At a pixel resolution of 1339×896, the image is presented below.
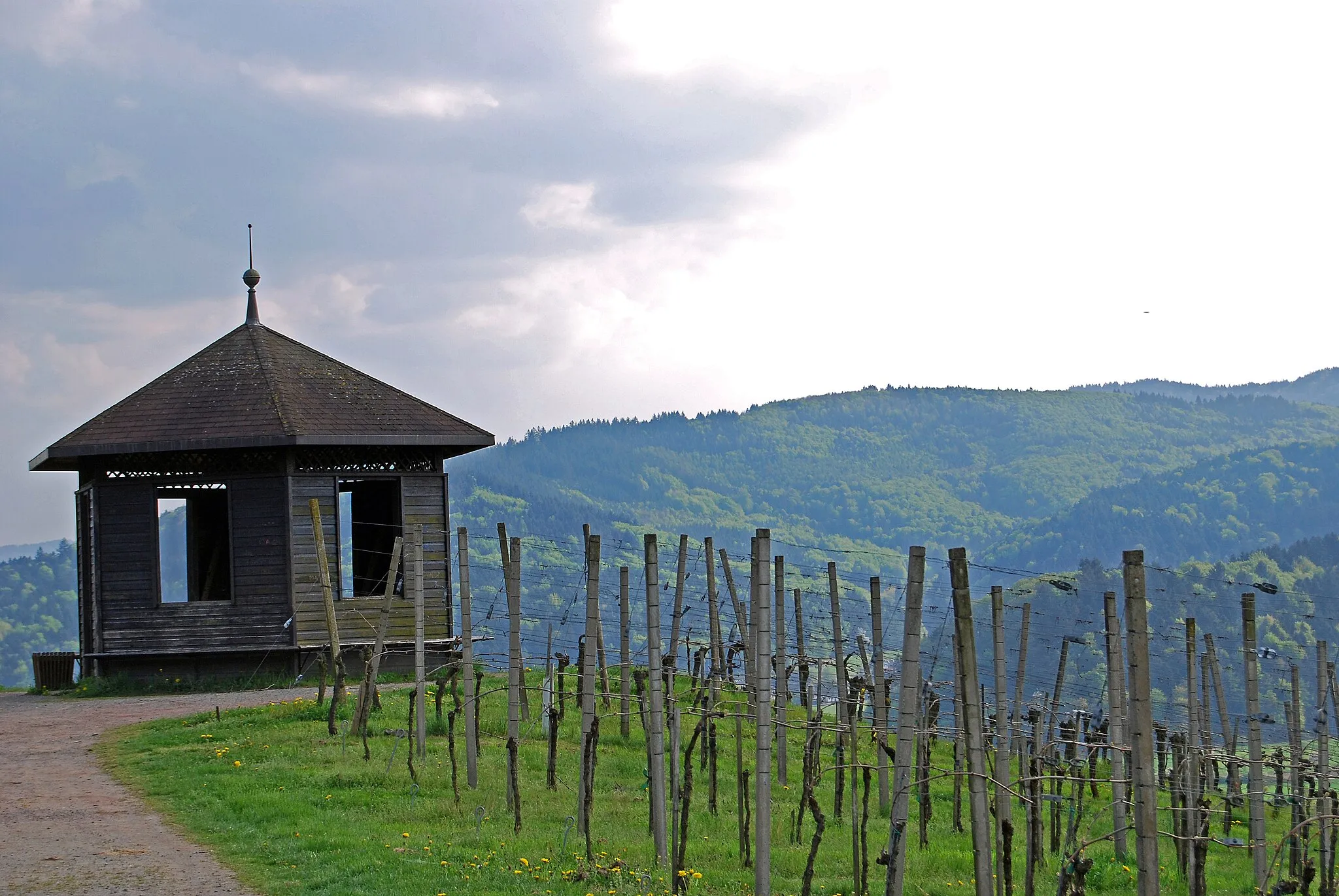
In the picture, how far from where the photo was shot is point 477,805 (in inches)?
595

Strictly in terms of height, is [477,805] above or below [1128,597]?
below

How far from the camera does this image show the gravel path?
12.1 m

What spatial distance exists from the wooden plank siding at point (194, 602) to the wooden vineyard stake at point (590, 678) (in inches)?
579

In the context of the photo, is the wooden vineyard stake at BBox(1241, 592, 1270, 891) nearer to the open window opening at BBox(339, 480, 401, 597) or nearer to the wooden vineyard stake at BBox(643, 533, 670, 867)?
the wooden vineyard stake at BBox(643, 533, 670, 867)

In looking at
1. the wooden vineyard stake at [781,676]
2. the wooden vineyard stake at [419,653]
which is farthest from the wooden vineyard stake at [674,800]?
the wooden vineyard stake at [419,653]

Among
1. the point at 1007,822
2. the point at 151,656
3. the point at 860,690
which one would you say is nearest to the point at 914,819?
the point at 860,690

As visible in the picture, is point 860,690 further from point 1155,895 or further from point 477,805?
point 1155,895

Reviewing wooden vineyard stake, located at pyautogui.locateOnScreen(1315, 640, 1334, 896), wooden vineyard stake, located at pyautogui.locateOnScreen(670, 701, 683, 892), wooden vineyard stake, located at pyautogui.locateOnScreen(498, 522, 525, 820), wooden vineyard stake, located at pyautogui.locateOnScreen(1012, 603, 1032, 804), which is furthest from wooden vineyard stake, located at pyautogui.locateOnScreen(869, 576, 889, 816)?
wooden vineyard stake, located at pyautogui.locateOnScreen(1315, 640, 1334, 896)

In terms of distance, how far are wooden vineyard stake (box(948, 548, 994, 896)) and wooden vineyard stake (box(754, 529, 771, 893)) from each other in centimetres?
161

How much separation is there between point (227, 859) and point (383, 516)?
850 inches

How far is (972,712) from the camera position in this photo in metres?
11.2

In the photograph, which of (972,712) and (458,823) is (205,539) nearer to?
(458,823)

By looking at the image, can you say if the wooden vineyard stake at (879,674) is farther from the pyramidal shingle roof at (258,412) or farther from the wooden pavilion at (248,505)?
the pyramidal shingle roof at (258,412)

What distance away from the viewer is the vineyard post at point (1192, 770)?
524 inches
